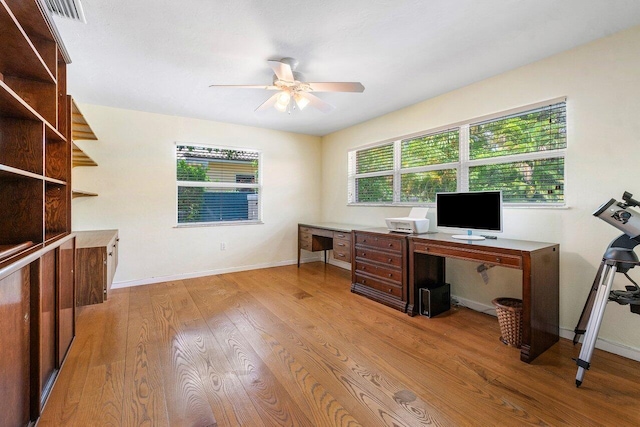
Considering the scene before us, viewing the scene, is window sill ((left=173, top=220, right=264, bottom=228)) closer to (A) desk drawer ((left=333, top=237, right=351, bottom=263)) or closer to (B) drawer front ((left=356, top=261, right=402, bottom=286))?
(A) desk drawer ((left=333, top=237, right=351, bottom=263))

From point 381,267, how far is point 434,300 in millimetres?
634

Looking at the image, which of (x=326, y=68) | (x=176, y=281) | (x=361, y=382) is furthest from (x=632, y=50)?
(x=176, y=281)

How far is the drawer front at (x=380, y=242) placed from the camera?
308cm

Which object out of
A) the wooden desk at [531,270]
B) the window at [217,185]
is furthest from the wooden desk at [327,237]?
the wooden desk at [531,270]

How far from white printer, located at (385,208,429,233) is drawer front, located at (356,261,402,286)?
0.45m

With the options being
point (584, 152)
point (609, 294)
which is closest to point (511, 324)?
point (609, 294)

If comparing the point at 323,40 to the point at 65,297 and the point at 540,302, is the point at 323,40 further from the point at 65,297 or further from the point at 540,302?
the point at 65,297

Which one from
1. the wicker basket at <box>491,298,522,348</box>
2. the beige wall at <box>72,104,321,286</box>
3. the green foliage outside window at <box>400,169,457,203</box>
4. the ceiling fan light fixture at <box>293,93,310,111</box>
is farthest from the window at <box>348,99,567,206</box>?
the beige wall at <box>72,104,321,286</box>

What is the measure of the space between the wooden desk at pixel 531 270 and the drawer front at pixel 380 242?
316 mm

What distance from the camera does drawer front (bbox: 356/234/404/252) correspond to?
308 centimetres

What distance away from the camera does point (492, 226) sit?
101 inches

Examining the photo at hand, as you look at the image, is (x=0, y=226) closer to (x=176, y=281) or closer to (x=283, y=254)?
(x=176, y=281)

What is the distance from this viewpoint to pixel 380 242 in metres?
3.28

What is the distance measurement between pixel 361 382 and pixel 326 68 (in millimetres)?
2546
